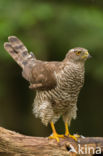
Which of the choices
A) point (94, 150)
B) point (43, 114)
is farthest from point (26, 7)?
point (94, 150)

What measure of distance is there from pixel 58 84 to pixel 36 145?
93 centimetres

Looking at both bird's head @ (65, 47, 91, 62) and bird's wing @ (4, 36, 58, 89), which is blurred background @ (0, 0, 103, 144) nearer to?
bird's wing @ (4, 36, 58, 89)

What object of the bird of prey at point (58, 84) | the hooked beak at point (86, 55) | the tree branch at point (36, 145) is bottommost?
the tree branch at point (36, 145)

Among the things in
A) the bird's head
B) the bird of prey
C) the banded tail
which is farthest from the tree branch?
the banded tail

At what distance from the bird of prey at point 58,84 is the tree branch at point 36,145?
0.65 feet

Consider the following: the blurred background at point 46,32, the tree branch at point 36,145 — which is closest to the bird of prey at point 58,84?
the tree branch at point 36,145

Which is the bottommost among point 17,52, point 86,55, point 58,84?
point 58,84

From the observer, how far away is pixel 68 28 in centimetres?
1023

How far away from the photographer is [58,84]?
6.84m

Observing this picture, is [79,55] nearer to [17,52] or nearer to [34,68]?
[34,68]

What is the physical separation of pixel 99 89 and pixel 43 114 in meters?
6.13

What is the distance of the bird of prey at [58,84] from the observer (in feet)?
22.3

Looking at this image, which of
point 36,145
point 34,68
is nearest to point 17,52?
point 34,68

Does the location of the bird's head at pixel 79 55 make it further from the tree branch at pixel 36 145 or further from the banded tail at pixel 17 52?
Answer: the banded tail at pixel 17 52
